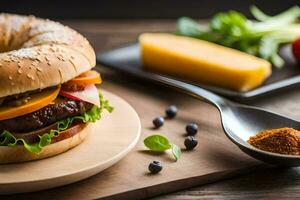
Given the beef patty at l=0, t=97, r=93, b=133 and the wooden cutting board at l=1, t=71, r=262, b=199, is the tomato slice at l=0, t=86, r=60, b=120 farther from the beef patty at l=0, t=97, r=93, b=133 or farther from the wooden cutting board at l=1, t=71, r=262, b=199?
the wooden cutting board at l=1, t=71, r=262, b=199

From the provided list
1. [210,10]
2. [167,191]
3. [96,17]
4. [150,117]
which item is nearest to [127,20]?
[96,17]

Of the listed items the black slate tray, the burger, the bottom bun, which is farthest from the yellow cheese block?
the bottom bun

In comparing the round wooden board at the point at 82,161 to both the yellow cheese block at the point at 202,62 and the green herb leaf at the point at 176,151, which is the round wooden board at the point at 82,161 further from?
the yellow cheese block at the point at 202,62

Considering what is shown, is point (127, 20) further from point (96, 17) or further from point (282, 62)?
point (282, 62)

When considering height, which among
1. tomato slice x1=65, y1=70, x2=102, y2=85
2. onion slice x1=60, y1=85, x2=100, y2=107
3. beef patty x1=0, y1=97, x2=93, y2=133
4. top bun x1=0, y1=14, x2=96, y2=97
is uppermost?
top bun x1=0, y1=14, x2=96, y2=97

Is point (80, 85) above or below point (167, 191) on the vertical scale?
above
